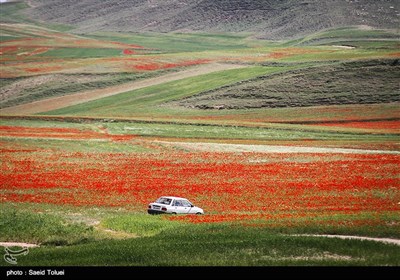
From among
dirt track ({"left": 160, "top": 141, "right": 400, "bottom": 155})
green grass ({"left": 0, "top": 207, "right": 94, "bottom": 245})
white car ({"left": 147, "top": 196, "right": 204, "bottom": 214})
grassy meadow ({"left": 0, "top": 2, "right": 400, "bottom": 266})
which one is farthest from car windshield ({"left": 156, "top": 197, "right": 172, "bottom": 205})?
dirt track ({"left": 160, "top": 141, "right": 400, "bottom": 155})

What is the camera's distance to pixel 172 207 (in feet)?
105

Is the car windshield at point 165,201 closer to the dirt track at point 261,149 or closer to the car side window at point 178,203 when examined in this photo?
the car side window at point 178,203

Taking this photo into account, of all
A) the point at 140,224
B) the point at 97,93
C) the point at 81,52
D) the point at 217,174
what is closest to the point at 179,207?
the point at 140,224

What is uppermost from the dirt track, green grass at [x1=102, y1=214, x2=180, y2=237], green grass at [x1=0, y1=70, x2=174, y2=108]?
green grass at [x1=102, y1=214, x2=180, y2=237]

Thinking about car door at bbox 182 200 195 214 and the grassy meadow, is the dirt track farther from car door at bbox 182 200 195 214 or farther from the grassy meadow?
car door at bbox 182 200 195 214

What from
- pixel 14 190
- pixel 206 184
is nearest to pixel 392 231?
pixel 206 184

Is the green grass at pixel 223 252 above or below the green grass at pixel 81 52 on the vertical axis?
above

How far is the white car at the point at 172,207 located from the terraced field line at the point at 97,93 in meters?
81.6

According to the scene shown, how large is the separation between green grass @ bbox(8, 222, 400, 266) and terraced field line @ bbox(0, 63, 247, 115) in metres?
90.4

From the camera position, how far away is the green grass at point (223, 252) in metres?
19.6

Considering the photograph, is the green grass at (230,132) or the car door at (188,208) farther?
the green grass at (230,132)

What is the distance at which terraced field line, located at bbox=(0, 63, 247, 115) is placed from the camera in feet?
370

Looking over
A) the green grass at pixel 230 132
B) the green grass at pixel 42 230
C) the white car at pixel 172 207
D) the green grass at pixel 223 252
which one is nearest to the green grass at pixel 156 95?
the green grass at pixel 230 132

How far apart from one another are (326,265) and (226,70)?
421 ft
